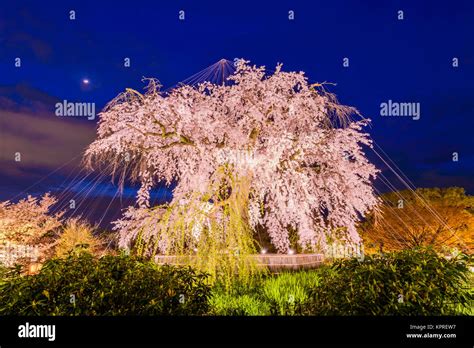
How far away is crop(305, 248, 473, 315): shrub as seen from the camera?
4.25 meters

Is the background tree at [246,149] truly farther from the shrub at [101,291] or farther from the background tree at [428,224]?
the background tree at [428,224]

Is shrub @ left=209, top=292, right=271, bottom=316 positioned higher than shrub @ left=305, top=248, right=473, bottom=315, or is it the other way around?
shrub @ left=305, top=248, right=473, bottom=315

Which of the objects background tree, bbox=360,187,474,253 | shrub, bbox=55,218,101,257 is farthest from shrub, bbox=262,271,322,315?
shrub, bbox=55,218,101,257

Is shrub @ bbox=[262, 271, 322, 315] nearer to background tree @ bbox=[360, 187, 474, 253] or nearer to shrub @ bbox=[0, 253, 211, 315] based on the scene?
shrub @ bbox=[0, 253, 211, 315]

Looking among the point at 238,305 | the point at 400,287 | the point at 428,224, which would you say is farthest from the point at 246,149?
the point at 428,224

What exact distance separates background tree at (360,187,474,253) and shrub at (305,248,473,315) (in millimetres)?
8651

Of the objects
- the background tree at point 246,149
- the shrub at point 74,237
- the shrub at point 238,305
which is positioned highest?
the background tree at point 246,149

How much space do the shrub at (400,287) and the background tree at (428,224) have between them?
8651 millimetres

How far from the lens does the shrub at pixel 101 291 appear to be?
13.4 feet

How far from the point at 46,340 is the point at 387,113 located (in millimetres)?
6640

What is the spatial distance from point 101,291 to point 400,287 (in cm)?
304

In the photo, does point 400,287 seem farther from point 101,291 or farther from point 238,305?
point 101,291

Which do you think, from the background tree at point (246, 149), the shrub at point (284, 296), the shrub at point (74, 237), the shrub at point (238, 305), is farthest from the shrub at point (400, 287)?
the shrub at point (74, 237)

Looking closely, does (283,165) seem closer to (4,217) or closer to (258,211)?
(258,211)
